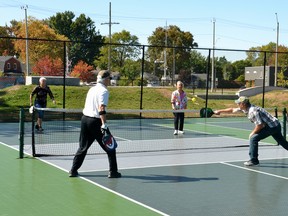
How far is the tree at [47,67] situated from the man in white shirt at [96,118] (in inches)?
1977

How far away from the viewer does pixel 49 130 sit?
1630 centimetres

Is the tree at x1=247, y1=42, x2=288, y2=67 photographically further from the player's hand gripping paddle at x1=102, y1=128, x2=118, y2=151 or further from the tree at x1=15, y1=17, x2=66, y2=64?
the player's hand gripping paddle at x1=102, y1=128, x2=118, y2=151

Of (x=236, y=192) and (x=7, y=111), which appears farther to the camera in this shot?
(x=7, y=111)

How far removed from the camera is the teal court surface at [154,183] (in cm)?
668

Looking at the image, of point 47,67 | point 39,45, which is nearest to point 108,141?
point 47,67

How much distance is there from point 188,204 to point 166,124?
12722 mm

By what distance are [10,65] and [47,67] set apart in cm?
3242

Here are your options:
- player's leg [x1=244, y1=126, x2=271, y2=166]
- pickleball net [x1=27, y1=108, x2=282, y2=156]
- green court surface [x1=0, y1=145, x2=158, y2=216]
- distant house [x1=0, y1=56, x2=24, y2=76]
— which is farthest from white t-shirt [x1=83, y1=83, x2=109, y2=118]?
distant house [x1=0, y1=56, x2=24, y2=76]

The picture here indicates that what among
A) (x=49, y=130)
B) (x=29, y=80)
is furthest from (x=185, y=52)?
(x=49, y=130)

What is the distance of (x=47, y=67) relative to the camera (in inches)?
2330

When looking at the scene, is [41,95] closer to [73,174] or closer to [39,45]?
[73,174]

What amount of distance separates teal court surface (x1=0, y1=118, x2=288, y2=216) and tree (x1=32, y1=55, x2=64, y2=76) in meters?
46.1

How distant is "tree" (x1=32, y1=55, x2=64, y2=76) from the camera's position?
58366mm

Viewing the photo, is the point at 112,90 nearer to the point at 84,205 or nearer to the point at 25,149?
the point at 25,149
